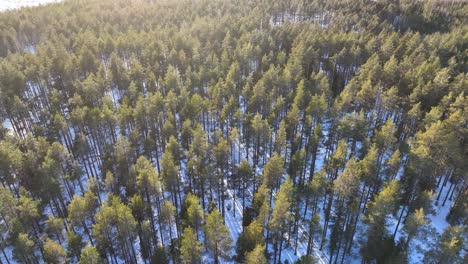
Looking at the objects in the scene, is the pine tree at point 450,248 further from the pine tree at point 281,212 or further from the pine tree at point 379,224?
the pine tree at point 281,212

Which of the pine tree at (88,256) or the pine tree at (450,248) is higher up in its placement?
the pine tree at (88,256)

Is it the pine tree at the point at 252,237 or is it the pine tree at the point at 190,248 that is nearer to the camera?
the pine tree at the point at 190,248

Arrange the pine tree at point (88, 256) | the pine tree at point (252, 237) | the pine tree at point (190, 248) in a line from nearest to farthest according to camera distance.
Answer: the pine tree at point (88, 256) < the pine tree at point (190, 248) < the pine tree at point (252, 237)

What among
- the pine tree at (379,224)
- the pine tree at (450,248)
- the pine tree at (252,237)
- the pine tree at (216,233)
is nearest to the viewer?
the pine tree at (450,248)

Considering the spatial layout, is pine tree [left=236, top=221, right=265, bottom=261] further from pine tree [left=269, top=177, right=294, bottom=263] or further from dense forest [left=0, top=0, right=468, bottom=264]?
pine tree [left=269, top=177, right=294, bottom=263]

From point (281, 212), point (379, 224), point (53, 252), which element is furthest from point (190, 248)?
point (379, 224)

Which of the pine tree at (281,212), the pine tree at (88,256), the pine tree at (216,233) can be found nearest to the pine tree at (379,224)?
the pine tree at (281,212)

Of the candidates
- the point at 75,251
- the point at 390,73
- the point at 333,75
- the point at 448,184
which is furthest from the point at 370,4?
the point at 75,251

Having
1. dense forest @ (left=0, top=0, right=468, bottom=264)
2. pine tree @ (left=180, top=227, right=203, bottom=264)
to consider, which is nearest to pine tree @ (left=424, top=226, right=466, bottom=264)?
dense forest @ (left=0, top=0, right=468, bottom=264)

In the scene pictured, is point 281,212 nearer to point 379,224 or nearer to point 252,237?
point 252,237
